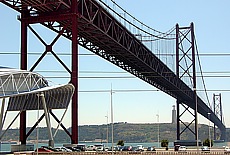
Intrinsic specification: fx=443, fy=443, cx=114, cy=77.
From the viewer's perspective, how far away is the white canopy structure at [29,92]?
54250 mm

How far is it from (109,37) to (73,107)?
1824 centimetres

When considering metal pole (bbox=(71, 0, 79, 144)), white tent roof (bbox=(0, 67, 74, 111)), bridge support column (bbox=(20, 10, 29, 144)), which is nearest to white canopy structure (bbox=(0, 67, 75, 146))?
white tent roof (bbox=(0, 67, 74, 111))

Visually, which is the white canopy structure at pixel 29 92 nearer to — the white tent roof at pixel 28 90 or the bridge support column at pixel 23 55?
the white tent roof at pixel 28 90

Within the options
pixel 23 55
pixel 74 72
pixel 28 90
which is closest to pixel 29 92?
pixel 28 90

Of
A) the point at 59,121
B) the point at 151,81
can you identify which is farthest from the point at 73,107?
the point at 151,81

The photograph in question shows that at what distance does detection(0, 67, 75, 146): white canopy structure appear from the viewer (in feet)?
178

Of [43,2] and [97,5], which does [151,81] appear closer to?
[97,5]

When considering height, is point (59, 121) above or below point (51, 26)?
below

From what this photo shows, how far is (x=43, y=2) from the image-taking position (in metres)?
55.6

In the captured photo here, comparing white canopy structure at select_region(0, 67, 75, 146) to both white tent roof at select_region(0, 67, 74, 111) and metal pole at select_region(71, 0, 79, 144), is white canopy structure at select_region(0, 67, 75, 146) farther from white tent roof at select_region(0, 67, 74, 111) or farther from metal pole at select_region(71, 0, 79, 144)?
metal pole at select_region(71, 0, 79, 144)

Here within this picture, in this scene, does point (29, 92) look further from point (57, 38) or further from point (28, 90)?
point (57, 38)

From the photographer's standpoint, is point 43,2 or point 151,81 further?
→ point 151,81

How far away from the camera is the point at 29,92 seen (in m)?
54.9

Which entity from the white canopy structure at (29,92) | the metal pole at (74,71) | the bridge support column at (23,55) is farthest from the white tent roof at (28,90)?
the bridge support column at (23,55)
